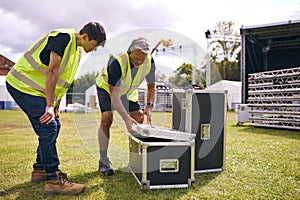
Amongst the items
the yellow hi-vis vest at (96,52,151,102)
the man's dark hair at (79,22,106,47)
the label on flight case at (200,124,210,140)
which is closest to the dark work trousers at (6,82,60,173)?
the man's dark hair at (79,22,106,47)

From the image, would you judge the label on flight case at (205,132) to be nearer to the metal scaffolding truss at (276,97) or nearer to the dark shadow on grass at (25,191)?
the dark shadow on grass at (25,191)

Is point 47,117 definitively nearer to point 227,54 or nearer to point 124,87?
point 124,87

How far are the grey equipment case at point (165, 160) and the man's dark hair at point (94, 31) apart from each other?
0.79 metres

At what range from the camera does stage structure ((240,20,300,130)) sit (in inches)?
270

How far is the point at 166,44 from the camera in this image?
3.15 m

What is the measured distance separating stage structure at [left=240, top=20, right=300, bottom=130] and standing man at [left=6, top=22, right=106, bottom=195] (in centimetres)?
593

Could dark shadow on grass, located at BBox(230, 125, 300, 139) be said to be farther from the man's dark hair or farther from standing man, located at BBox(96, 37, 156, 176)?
the man's dark hair

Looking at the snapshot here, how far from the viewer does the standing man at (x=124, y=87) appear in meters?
2.52

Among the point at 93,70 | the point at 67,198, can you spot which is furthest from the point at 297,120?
the point at 67,198

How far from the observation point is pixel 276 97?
7094 mm

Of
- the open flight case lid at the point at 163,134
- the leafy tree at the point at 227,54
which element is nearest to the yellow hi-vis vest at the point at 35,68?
the open flight case lid at the point at 163,134

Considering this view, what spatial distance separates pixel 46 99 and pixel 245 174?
6.35ft

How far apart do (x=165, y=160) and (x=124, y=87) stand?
0.90 metres

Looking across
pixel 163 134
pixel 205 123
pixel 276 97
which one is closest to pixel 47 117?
pixel 163 134
